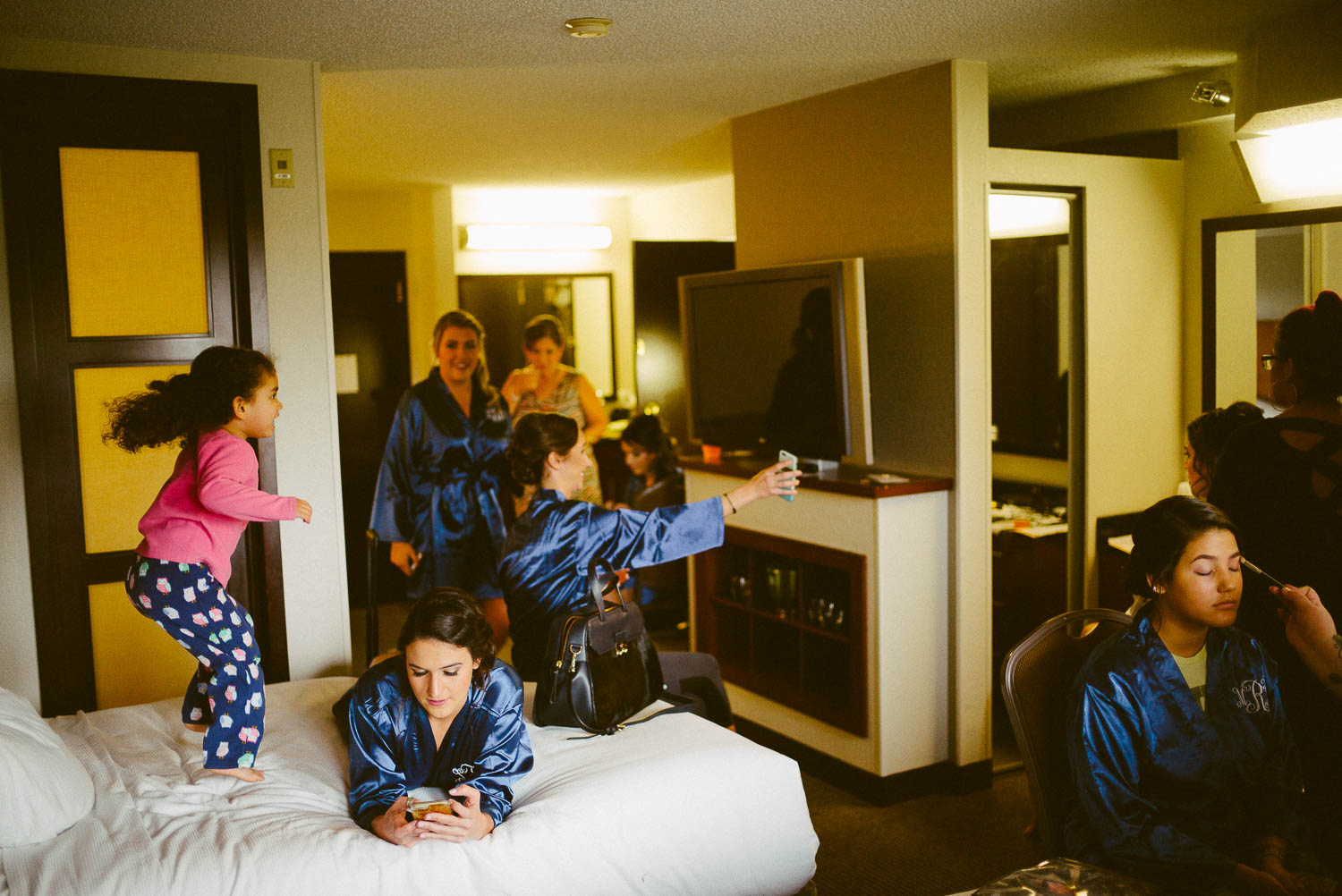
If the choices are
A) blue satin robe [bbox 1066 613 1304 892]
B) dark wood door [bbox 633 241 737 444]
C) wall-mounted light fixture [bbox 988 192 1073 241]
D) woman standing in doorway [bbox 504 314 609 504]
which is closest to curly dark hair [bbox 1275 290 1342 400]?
blue satin robe [bbox 1066 613 1304 892]

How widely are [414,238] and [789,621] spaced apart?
399cm

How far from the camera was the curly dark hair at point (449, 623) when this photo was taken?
2186mm

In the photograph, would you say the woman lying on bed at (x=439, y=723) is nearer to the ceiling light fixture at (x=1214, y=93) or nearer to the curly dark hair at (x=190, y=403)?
the curly dark hair at (x=190, y=403)

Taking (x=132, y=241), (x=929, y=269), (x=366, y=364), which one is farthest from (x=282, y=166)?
(x=366, y=364)

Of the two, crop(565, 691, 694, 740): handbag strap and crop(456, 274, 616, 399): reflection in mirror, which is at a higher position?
crop(456, 274, 616, 399): reflection in mirror

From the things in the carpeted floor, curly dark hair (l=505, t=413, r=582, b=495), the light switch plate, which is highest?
the light switch plate

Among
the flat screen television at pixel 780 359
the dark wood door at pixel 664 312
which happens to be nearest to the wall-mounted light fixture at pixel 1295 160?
the flat screen television at pixel 780 359

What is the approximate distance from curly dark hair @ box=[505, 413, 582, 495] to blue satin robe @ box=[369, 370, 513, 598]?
1.22 metres

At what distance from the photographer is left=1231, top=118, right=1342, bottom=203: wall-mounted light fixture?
328 centimetres

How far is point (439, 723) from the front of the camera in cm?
230

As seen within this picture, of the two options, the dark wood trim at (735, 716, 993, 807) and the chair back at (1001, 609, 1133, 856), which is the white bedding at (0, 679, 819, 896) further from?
the dark wood trim at (735, 716, 993, 807)

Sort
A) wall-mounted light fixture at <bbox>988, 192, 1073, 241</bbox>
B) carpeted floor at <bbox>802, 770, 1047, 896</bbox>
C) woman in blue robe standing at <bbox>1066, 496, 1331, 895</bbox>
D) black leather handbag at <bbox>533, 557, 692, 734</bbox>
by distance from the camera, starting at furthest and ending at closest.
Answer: wall-mounted light fixture at <bbox>988, 192, 1073, 241</bbox>
carpeted floor at <bbox>802, 770, 1047, 896</bbox>
black leather handbag at <bbox>533, 557, 692, 734</bbox>
woman in blue robe standing at <bbox>1066, 496, 1331, 895</bbox>

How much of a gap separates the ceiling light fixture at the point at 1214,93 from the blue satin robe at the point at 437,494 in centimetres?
261

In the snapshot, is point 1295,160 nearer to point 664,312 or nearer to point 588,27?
point 588,27
